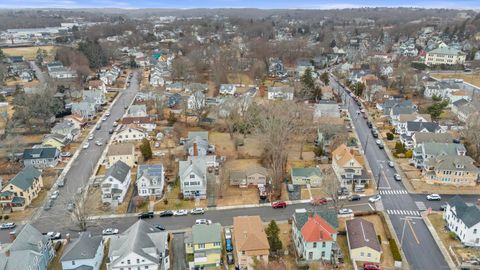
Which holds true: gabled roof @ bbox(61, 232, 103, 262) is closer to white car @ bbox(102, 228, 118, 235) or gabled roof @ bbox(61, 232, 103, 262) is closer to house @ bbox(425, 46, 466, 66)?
white car @ bbox(102, 228, 118, 235)

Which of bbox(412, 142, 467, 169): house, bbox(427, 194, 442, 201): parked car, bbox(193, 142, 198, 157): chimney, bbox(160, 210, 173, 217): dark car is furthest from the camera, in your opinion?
bbox(193, 142, 198, 157): chimney

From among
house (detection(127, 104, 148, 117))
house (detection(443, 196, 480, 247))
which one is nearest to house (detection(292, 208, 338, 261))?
house (detection(443, 196, 480, 247))

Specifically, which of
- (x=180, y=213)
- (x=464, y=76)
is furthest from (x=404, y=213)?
(x=464, y=76)

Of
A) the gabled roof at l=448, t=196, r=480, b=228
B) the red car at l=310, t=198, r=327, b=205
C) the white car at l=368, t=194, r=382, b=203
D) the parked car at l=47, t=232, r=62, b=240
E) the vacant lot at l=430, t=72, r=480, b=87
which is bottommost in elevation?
the parked car at l=47, t=232, r=62, b=240

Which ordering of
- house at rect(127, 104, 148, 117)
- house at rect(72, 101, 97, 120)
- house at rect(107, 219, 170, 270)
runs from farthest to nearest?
1. house at rect(72, 101, 97, 120)
2. house at rect(127, 104, 148, 117)
3. house at rect(107, 219, 170, 270)

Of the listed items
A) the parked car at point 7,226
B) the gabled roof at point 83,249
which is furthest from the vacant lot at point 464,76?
the parked car at point 7,226

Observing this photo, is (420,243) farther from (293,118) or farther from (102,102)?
(102,102)

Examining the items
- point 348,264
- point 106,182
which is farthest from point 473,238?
point 106,182
